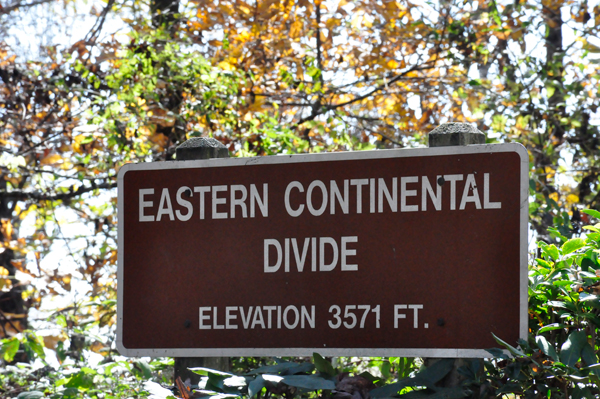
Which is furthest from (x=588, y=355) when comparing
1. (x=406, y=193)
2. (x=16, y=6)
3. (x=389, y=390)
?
(x=16, y=6)

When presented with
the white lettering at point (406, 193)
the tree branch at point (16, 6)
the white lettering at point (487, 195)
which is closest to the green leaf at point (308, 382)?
the white lettering at point (406, 193)

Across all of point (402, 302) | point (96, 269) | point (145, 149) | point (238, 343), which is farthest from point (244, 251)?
point (96, 269)

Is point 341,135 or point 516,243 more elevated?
point 341,135

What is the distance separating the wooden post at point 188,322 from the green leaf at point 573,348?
3.02 ft

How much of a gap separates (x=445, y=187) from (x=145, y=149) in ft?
12.0

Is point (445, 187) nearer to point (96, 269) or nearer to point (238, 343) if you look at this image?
point (238, 343)

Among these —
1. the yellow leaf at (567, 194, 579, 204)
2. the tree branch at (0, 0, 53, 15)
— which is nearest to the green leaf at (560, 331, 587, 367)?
the yellow leaf at (567, 194, 579, 204)

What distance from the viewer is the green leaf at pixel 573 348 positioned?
56.7 inches

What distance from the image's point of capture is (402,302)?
165cm

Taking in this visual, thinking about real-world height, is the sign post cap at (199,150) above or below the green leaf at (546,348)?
above

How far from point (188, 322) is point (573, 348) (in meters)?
0.99

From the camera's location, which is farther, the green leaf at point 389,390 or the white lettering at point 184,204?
the white lettering at point 184,204

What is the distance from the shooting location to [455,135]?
5.54 feet

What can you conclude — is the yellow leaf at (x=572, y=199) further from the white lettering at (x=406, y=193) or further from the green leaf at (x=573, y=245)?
the white lettering at (x=406, y=193)
